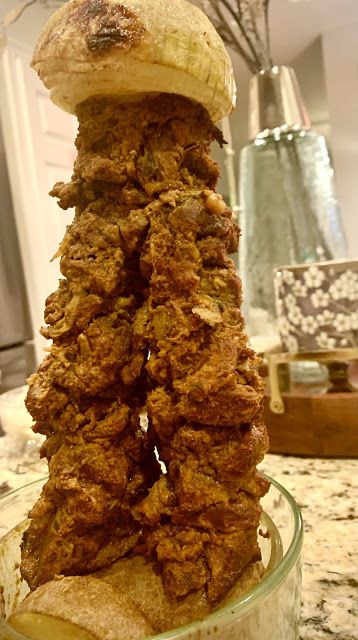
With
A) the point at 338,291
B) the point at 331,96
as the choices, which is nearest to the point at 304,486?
the point at 338,291

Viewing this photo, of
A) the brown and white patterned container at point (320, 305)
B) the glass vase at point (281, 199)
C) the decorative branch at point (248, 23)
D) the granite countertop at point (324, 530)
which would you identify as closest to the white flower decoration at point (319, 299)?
the brown and white patterned container at point (320, 305)

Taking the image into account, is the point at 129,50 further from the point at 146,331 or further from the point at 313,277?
the point at 313,277

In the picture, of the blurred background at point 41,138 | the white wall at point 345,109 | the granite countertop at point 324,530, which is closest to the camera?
the granite countertop at point 324,530

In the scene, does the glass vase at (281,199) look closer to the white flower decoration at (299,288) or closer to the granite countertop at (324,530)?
the white flower decoration at (299,288)

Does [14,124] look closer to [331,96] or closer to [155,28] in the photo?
[331,96]

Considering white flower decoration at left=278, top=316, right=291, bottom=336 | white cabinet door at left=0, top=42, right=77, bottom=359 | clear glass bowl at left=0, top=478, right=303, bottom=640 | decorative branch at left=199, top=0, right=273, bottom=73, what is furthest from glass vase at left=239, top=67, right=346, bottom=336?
clear glass bowl at left=0, top=478, right=303, bottom=640

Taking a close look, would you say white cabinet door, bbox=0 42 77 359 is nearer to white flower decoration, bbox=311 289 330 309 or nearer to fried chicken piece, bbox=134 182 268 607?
white flower decoration, bbox=311 289 330 309
